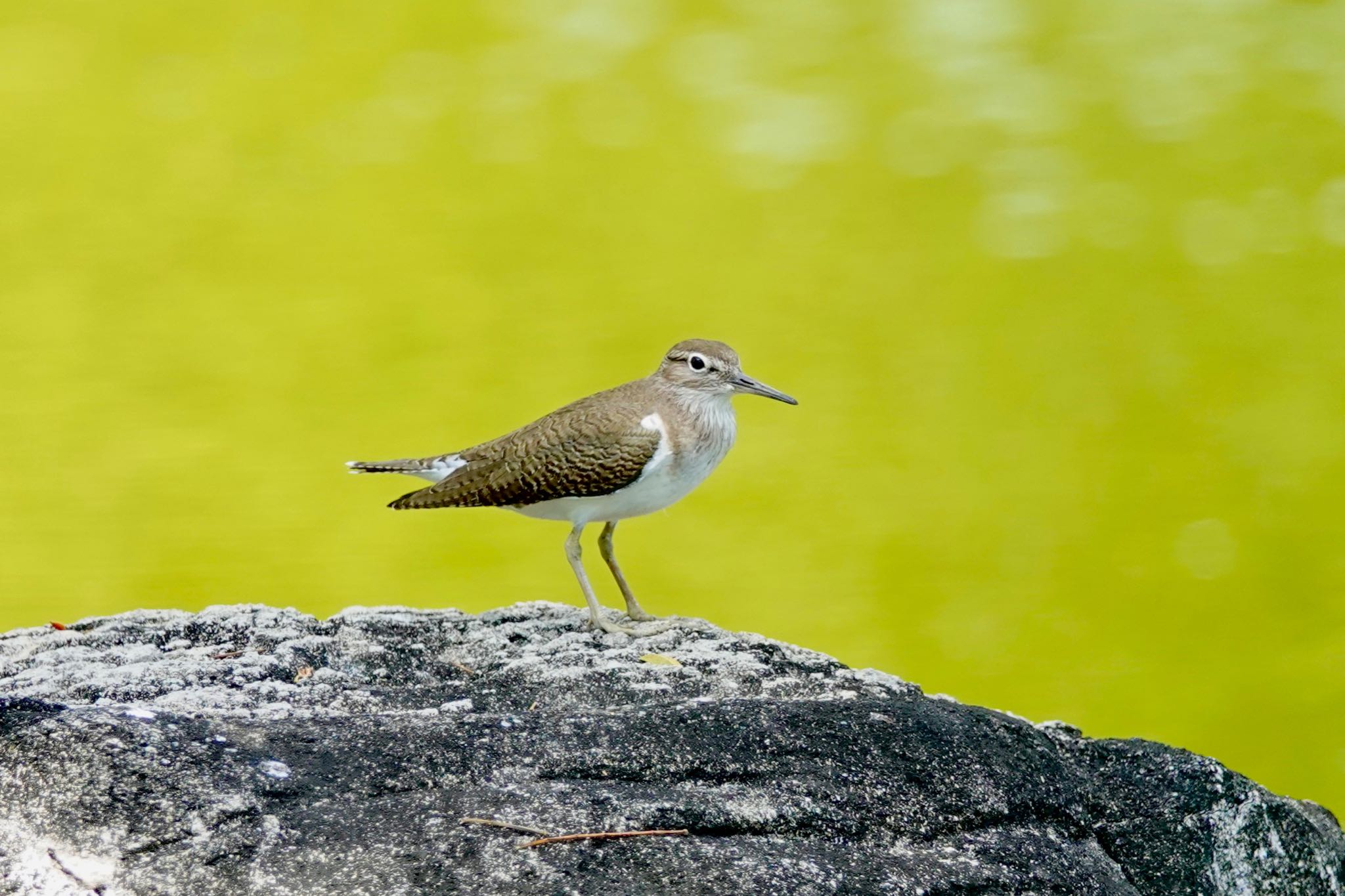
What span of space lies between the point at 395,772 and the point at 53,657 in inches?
63.8

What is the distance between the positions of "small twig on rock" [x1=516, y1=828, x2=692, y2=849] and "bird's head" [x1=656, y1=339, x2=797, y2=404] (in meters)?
2.07

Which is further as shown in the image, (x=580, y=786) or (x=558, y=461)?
(x=558, y=461)

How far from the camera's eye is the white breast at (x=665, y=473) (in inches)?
187

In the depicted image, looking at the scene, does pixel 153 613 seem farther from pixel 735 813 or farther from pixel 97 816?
pixel 735 813

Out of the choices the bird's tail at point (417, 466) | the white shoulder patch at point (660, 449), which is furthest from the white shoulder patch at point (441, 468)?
the white shoulder patch at point (660, 449)

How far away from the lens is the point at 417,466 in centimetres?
526

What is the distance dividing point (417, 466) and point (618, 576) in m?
0.86

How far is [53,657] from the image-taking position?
425cm

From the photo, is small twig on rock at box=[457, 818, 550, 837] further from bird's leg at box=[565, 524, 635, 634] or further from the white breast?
the white breast

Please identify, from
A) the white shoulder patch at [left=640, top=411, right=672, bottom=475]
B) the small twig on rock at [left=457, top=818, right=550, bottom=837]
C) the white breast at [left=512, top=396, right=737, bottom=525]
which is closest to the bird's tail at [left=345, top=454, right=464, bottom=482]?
the white breast at [left=512, top=396, right=737, bottom=525]

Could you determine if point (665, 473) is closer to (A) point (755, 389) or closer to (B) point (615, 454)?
(B) point (615, 454)

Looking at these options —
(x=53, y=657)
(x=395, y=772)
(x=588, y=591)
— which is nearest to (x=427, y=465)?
(x=588, y=591)

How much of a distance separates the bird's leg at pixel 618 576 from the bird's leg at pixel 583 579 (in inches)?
6.7

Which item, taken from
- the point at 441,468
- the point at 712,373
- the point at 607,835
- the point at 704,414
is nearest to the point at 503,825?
the point at 607,835
